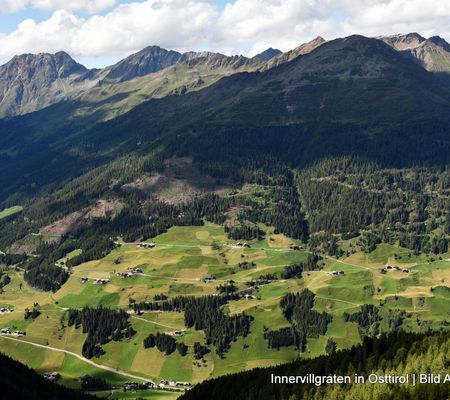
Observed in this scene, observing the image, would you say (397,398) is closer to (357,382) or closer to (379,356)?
(357,382)

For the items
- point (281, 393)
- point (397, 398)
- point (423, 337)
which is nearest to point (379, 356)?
point (423, 337)

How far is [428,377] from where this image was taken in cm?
14788

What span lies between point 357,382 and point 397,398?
27445 millimetres

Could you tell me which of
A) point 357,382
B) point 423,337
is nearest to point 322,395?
point 357,382

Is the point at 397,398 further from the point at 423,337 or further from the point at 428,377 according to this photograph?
the point at 423,337

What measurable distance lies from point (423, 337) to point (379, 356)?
19.1 meters

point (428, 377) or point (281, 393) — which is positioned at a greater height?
point (428, 377)

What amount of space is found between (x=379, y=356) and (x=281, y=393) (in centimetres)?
3310

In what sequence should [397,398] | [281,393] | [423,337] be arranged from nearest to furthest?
[397,398], [281,393], [423,337]

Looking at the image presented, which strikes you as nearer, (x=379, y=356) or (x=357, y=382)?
(x=357, y=382)

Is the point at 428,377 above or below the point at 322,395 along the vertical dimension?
above

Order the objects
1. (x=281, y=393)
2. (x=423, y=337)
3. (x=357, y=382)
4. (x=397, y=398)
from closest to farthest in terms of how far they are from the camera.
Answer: (x=397, y=398) < (x=357, y=382) < (x=281, y=393) < (x=423, y=337)

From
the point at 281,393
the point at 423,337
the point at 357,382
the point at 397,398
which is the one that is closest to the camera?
the point at 397,398

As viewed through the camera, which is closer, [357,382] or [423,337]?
[357,382]
